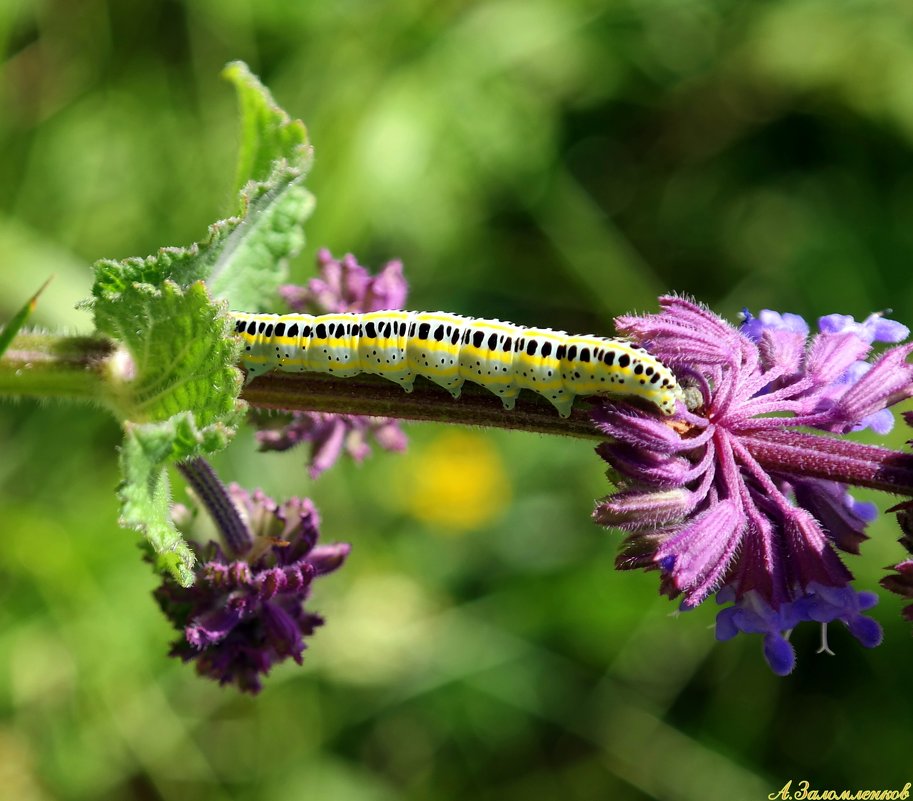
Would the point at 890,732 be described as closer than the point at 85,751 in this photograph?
No

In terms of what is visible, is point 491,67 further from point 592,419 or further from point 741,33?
point 592,419

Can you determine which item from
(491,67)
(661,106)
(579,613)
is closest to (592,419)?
(579,613)

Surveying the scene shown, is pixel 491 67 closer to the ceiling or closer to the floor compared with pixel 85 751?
closer to the ceiling

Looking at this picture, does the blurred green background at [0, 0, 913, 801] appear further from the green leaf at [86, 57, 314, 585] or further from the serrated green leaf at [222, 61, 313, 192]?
the green leaf at [86, 57, 314, 585]

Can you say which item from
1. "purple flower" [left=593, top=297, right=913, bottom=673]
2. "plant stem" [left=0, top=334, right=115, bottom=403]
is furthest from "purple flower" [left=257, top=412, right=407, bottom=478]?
"purple flower" [left=593, top=297, right=913, bottom=673]

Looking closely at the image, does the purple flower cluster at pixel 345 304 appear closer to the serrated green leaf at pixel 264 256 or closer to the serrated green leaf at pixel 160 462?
the serrated green leaf at pixel 264 256

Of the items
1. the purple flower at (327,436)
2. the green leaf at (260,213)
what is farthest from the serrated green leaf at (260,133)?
the purple flower at (327,436)
